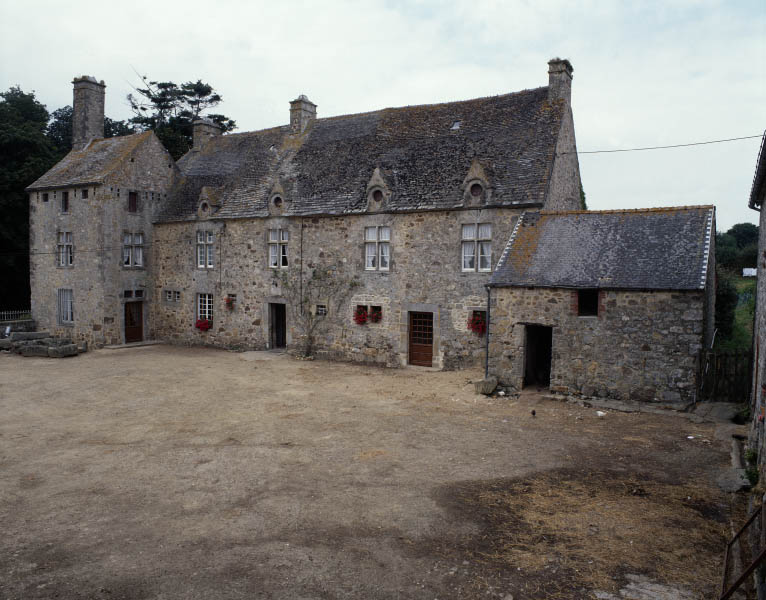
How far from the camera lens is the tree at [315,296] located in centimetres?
2117

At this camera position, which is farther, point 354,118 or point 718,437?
point 354,118

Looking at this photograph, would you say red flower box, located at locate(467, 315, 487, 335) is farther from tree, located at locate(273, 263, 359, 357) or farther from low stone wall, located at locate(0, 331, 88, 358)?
low stone wall, located at locate(0, 331, 88, 358)

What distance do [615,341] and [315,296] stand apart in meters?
11.4

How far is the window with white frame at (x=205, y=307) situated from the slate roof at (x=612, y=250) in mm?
14071

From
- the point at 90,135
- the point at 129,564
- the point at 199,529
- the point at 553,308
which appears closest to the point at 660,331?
the point at 553,308

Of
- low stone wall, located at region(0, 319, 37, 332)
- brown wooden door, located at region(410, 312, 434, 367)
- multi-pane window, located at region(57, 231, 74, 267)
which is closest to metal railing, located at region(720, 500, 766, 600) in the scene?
brown wooden door, located at region(410, 312, 434, 367)

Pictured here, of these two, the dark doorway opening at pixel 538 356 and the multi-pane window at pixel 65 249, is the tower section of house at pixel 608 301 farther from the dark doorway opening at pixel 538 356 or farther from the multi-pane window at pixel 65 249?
the multi-pane window at pixel 65 249

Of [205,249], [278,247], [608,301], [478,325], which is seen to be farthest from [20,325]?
[608,301]

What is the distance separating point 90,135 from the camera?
1079 inches

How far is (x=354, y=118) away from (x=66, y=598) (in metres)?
21.5

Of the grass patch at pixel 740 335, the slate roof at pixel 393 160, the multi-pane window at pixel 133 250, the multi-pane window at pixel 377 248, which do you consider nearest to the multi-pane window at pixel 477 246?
the slate roof at pixel 393 160

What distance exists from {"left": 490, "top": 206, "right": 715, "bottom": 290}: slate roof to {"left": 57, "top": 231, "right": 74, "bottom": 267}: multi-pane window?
19.4 m

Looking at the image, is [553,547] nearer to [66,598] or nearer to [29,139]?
[66,598]

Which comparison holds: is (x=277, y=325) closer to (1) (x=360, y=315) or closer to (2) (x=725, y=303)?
(1) (x=360, y=315)
